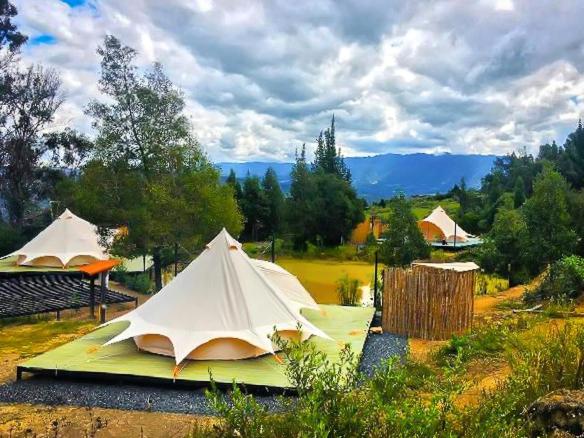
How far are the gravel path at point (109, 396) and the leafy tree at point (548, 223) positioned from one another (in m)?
10.0

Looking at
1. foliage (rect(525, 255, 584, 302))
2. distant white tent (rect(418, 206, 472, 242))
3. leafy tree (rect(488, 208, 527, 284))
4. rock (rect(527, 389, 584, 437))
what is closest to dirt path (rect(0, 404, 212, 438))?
rock (rect(527, 389, 584, 437))

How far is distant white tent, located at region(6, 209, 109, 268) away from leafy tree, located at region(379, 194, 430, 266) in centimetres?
923

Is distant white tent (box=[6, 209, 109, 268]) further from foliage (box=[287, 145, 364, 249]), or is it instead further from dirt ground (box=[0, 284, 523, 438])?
foliage (box=[287, 145, 364, 249])

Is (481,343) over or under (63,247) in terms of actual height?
under

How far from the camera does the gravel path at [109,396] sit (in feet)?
22.1

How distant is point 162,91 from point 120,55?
1.46 metres

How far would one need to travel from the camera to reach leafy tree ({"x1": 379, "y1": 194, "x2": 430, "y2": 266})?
1566 cm

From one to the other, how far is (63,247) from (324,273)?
33.9 feet

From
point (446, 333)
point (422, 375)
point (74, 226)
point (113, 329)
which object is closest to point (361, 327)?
point (446, 333)

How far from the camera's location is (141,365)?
7.92m

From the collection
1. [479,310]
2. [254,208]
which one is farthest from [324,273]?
[479,310]

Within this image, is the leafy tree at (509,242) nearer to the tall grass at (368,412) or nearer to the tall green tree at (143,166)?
the tall green tree at (143,166)

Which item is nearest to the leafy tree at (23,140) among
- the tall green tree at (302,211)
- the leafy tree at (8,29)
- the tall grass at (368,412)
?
the leafy tree at (8,29)

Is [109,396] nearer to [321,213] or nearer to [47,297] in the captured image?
[47,297]
